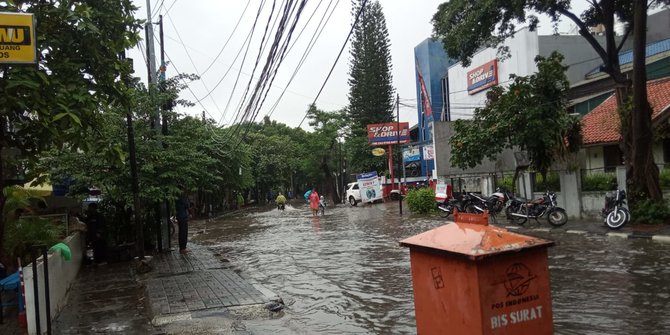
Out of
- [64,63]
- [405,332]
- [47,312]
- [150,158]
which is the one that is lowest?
[405,332]

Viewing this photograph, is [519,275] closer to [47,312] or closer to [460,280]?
[460,280]

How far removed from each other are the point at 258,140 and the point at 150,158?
147 feet

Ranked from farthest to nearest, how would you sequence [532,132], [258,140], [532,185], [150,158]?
[258,140] < [532,185] < [532,132] < [150,158]

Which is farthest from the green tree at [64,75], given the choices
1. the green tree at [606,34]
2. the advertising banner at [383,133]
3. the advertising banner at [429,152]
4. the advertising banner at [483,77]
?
the advertising banner at [383,133]

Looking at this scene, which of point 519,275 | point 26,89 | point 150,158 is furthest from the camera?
point 150,158

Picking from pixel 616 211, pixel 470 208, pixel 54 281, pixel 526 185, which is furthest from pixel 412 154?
pixel 54 281

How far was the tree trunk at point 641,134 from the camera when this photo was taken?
15.3 meters

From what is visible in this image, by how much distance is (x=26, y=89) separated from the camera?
6152 mm

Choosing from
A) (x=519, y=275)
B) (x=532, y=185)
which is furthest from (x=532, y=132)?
(x=519, y=275)

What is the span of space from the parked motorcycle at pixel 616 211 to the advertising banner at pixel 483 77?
2420cm

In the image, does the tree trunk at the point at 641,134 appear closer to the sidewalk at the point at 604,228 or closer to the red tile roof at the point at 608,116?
the sidewalk at the point at 604,228

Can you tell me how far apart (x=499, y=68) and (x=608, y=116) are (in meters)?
15.5

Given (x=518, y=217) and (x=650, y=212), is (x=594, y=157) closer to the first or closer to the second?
(x=518, y=217)

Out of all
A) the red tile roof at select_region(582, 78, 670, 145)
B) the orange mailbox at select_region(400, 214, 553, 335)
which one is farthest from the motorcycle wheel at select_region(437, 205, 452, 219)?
the orange mailbox at select_region(400, 214, 553, 335)
